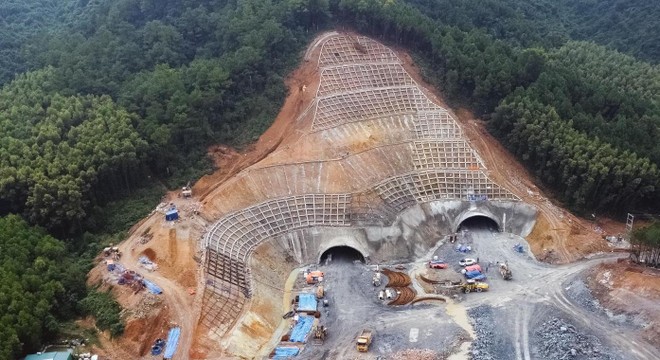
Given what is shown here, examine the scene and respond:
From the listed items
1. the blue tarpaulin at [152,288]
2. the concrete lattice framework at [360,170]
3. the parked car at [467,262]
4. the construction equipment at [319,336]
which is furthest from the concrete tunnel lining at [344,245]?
the blue tarpaulin at [152,288]

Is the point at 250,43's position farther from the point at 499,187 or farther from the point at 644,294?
the point at 644,294

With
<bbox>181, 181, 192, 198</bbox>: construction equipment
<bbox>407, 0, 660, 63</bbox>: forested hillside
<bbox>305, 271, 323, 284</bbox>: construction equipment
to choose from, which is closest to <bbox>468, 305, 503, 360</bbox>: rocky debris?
<bbox>305, 271, 323, 284</bbox>: construction equipment

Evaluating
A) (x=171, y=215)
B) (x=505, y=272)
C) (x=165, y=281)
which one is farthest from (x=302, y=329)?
(x=505, y=272)

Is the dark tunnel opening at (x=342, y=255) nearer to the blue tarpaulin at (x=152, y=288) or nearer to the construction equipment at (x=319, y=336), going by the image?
the construction equipment at (x=319, y=336)

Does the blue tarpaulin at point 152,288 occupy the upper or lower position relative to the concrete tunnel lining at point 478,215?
lower

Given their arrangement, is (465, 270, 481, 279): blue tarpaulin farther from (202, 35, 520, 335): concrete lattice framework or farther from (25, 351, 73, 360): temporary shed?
(25, 351, 73, 360): temporary shed

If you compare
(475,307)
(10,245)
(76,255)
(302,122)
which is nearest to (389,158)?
(302,122)

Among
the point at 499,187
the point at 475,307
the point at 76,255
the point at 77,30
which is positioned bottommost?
the point at 475,307
